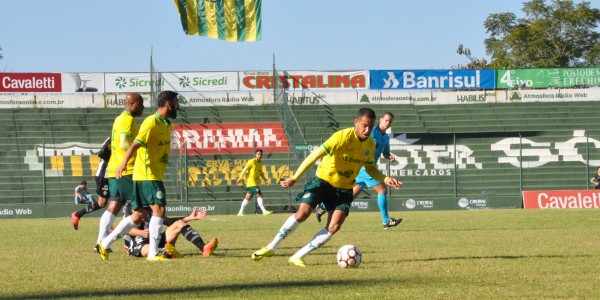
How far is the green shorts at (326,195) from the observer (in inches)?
432

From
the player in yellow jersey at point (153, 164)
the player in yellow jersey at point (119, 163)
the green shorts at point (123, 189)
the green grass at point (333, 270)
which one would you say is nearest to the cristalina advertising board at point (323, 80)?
the green grass at point (333, 270)

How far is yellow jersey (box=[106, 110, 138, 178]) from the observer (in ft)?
40.2

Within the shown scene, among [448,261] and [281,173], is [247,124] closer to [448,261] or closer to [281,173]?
[281,173]

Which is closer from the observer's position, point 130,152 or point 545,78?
point 130,152

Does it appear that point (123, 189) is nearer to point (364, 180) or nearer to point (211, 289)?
point (211, 289)

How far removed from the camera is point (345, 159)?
10961mm

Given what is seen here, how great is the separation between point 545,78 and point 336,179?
3593cm

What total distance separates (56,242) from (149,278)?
656cm

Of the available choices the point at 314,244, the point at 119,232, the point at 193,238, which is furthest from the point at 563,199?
the point at 314,244

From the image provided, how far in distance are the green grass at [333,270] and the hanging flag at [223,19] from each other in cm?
2461

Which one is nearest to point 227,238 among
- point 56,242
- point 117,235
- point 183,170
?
point 56,242

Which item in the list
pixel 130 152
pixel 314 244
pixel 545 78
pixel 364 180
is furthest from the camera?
pixel 545 78

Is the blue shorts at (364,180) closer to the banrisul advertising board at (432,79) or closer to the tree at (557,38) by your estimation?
the banrisul advertising board at (432,79)

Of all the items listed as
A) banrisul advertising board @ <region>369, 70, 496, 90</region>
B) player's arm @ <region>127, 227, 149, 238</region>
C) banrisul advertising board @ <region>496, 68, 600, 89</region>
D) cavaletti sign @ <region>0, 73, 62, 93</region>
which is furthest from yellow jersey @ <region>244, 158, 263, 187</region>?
player's arm @ <region>127, 227, 149, 238</region>
